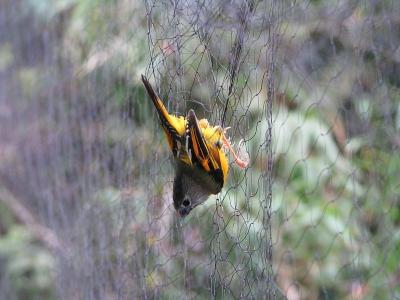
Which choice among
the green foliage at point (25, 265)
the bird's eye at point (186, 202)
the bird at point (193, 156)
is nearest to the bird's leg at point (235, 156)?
the bird at point (193, 156)

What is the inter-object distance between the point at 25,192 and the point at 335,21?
5.35 ft

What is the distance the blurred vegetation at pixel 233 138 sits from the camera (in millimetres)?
1505

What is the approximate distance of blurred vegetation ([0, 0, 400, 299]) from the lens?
4.94 ft

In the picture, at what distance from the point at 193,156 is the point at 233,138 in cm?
25

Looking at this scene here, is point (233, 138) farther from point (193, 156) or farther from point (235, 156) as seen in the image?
point (193, 156)

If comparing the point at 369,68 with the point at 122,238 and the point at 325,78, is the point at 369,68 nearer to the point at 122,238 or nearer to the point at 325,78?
the point at 325,78

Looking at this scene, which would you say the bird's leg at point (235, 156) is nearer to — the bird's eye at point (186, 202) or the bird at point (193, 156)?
the bird at point (193, 156)

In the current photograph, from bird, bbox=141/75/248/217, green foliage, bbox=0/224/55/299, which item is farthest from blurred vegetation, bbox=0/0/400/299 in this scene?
green foliage, bbox=0/224/55/299

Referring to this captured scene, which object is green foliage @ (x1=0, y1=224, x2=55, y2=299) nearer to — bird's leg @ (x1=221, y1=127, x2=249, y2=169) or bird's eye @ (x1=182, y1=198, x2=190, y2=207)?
bird's eye @ (x1=182, y1=198, x2=190, y2=207)

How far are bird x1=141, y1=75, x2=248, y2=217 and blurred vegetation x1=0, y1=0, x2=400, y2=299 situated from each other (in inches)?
1.4

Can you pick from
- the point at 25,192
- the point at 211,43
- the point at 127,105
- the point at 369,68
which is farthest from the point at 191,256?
the point at 25,192

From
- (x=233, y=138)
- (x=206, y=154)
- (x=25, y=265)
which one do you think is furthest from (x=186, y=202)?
(x=25, y=265)

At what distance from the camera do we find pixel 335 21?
6.29ft

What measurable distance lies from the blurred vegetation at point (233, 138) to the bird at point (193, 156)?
1.4 inches
